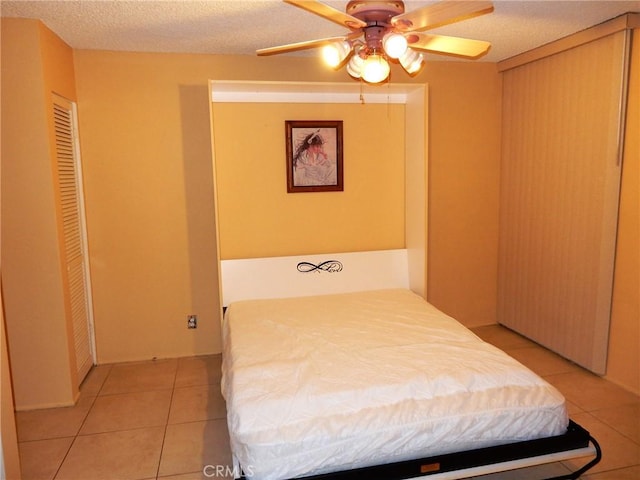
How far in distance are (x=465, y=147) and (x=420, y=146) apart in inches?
26.3

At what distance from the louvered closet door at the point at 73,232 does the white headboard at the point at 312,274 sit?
Result: 1.05 meters

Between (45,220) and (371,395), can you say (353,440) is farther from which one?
(45,220)

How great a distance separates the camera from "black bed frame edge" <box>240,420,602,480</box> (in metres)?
1.88

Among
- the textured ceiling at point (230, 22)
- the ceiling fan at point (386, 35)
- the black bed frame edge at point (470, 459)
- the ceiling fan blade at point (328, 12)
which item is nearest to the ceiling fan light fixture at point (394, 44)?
the ceiling fan at point (386, 35)

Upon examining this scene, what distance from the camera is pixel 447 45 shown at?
6.90 feet

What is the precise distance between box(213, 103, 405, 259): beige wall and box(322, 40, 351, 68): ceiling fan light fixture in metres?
1.64

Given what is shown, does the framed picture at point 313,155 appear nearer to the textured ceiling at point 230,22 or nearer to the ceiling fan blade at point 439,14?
the textured ceiling at point 230,22

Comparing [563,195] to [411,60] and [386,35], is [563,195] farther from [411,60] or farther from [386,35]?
[386,35]

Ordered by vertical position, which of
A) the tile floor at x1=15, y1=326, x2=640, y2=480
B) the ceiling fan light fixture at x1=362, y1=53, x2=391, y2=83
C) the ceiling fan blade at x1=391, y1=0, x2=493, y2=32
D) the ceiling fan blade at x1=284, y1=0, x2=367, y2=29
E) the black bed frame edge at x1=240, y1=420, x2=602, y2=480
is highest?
the ceiling fan blade at x1=284, y1=0, x2=367, y2=29

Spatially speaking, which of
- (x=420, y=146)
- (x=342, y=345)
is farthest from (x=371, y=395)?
(x=420, y=146)

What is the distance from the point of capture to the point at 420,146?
143 inches

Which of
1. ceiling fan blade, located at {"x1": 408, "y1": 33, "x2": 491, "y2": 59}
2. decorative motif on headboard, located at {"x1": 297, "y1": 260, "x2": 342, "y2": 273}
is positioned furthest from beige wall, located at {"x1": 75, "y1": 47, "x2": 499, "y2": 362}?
ceiling fan blade, located at {"x1": 408, "y1": 33, "x2": 491, "y2": 59}

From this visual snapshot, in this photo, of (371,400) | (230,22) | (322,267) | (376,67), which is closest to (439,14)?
(376,67)

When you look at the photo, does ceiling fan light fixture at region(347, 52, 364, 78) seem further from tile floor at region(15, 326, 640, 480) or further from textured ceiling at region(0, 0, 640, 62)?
tile floor at region(15, 326, 640, 480)
